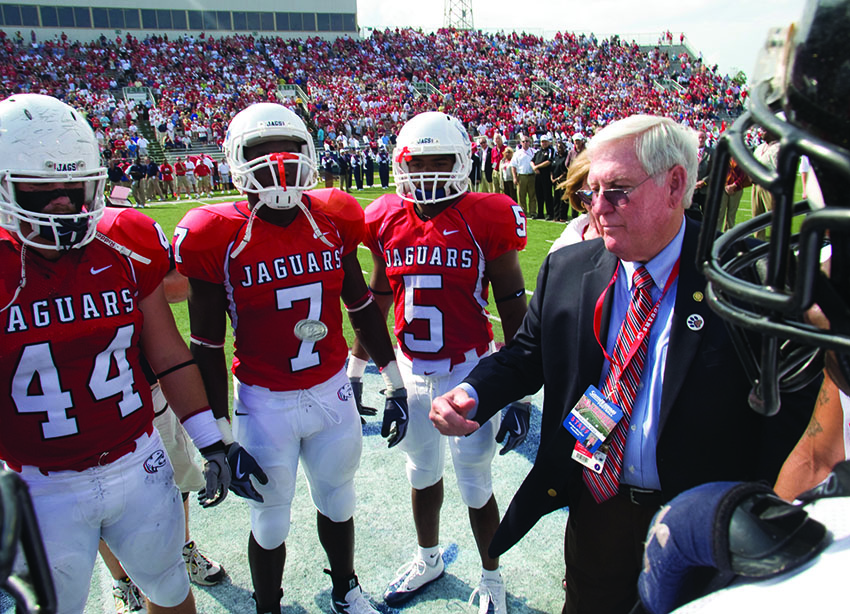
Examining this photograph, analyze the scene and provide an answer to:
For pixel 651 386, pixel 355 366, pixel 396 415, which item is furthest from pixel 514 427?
pixel 651 386

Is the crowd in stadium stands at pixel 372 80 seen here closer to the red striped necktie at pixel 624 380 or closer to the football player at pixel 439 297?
the football player at pixel 439 297

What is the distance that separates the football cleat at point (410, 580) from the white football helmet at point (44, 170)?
6.34ft

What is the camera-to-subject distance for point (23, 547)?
82 centimetres

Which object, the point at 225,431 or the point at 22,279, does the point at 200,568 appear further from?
the point at 22,279

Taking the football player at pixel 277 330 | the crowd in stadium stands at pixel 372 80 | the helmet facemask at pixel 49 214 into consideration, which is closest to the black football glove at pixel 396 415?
the football player at pixel 277 330

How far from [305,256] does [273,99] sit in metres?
30.8

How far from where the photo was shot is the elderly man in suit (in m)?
1.63

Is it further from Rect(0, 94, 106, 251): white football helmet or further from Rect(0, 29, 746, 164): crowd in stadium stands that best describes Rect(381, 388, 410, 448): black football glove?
Rect(0, 29, 746, 164): crowd in stadium stands

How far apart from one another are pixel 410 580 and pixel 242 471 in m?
0.99

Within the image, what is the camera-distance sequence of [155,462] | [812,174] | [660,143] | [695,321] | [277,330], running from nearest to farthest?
[812,174]
[695,321]
[660,143]
[155,462]
[277,330]

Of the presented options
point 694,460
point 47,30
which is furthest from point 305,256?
point 47,30

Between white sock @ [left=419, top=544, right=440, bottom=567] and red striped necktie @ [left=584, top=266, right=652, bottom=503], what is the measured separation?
1.29m

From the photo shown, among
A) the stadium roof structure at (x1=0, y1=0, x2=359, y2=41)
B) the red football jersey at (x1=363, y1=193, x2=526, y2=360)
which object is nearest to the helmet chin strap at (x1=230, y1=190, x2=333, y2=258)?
the red football jersey at (x1=363, y1=193, x2=526, y2=360)

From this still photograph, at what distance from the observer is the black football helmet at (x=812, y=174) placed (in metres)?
0.70
